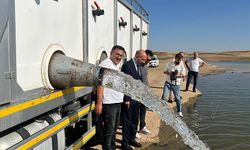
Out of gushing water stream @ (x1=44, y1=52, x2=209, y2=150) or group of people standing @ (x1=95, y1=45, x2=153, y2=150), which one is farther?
group of people standing @ (x1=95, y1=45, x2=153, y2=150)

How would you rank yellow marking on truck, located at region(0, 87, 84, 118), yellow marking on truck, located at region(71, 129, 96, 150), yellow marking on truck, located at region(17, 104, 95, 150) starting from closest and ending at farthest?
yellow marking on truck, located at region(0, 87, 84, 118)
yellow marking on truck, located at region(17, 104, 95, 150)
yellow marking on truck, located at region(71, 129, 96, 150)

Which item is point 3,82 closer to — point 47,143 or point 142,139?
point 47,143

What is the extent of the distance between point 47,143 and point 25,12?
127 centimetres

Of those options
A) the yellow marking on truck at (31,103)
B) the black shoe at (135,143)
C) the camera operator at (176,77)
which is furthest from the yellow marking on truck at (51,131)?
the camera operator at (176,77)

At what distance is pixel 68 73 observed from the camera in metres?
3.30

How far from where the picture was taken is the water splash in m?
3.53

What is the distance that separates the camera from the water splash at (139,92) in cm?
353

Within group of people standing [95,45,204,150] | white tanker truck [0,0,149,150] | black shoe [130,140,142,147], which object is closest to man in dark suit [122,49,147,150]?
group of people standing [95,45,204,150]

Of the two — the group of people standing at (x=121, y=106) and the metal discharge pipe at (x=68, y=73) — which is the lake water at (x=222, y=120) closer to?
the group of people standing at (x=121, y=106)

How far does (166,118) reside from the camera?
158 inches

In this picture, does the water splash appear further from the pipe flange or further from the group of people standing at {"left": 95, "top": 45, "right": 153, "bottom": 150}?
the pipe flange

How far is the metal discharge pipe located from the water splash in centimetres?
13

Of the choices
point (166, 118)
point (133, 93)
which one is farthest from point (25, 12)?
point (166, 118)

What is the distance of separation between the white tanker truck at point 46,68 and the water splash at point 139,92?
7.9 inches
